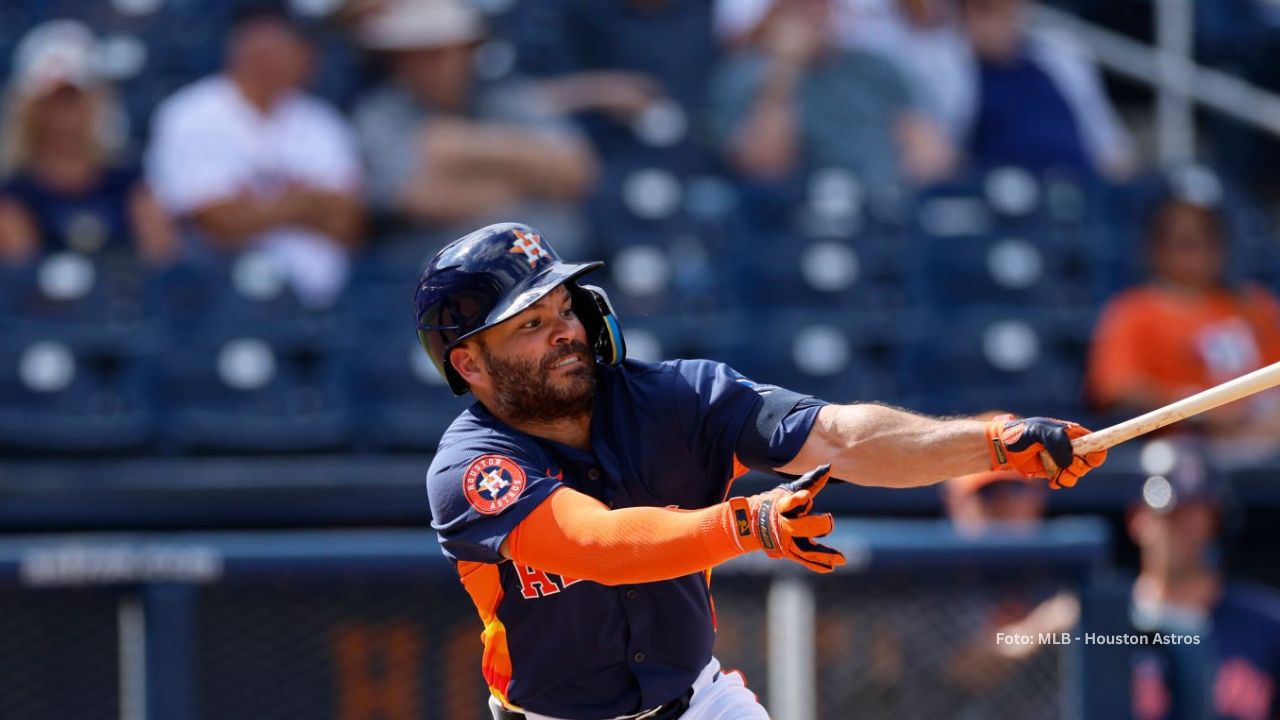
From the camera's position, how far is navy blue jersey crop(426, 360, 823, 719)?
3111mm

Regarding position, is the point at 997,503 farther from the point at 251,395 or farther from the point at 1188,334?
the point at 251,395

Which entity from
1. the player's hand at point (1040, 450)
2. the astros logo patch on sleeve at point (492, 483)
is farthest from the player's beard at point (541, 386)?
the player's hand at point (1040, 450)

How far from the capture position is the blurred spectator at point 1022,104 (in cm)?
745

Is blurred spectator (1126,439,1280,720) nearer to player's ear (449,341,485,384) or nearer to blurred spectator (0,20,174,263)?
player's ear (449,341,485,384)

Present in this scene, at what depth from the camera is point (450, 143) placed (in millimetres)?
6512

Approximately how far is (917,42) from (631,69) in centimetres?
122

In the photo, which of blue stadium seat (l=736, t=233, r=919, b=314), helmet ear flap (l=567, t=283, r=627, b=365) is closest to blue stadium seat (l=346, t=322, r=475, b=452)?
blue stadium seat (l=736, t=233, r=919, b=314)

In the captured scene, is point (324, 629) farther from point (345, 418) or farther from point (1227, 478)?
point (1227, 478)

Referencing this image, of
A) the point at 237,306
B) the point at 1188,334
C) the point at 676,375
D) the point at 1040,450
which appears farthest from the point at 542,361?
the point at 1188,334

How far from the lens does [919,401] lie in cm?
621

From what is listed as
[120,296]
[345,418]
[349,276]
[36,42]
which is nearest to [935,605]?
[345,418]

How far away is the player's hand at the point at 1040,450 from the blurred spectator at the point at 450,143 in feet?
12.4

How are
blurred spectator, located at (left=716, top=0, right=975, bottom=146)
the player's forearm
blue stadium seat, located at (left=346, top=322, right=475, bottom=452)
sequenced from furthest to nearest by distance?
blurred spectator, located at (left=716, top=0, right=975, bottom=146) < blue stadium seat, located at (left=346, top=322, right=475, bottom=452) < the player's forearm

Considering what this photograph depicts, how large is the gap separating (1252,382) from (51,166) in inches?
188
